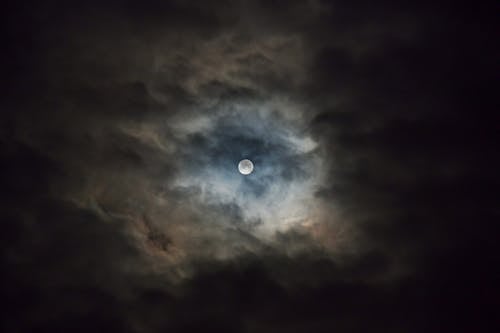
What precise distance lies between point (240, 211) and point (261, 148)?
367 centimetres

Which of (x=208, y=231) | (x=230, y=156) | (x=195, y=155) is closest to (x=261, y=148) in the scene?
(x=230, y=156)

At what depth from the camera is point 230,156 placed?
28.6m

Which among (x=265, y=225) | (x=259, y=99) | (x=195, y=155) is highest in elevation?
(x=259, y=99)

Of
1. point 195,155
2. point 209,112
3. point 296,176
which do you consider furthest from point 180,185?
point 296,176

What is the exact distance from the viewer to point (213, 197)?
28.8 m

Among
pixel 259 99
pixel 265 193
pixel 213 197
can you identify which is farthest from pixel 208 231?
pixel 259 99

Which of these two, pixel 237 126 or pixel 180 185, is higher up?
pixel 237 126

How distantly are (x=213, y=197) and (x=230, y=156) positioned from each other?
96.2 inches

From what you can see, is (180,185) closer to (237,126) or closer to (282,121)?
(237,126)

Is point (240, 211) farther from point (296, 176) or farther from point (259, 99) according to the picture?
point (259, 99)

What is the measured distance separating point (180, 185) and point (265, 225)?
17.2ft

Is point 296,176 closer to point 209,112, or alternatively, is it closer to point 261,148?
point 261,148

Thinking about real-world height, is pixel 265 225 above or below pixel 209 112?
below

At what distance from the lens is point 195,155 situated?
28.4 m
